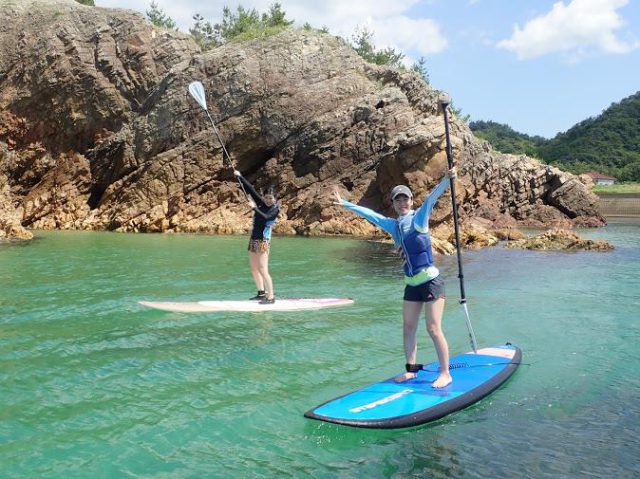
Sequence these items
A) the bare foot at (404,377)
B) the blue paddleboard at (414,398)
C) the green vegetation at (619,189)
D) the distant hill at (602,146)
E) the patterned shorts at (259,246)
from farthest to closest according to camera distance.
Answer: the distant hill at (602,146)
the green vegetation at (619,189)
the patterned shorts at (259,246)
the bare foot at (404,377)
the blue paddleboard at (414,398)

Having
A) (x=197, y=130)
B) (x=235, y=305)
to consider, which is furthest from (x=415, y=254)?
(x=197, y=130)

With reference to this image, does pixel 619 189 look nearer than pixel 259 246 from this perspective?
No

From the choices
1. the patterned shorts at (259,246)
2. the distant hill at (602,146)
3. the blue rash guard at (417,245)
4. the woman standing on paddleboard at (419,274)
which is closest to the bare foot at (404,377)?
the woman standing on paddleboard at (419,274)

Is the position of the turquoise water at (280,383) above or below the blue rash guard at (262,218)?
below

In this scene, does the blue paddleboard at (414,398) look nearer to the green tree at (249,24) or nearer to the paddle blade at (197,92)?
the paddle blade at (197,92)

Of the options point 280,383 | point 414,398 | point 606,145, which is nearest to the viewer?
point 414,398

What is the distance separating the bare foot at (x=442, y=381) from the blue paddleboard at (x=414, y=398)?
4 centimetres

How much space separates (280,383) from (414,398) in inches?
62.8

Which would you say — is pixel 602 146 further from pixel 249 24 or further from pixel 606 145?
pixel 249 24

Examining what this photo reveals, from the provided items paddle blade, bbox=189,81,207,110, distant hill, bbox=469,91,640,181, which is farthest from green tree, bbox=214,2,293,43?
distant hill, bbox=469,91,640,181

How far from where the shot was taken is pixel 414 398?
18.4 feet

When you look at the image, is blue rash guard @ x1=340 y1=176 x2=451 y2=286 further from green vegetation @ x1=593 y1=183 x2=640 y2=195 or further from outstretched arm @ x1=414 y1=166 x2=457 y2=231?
green vegetation @ x1=593 y1=183 x2=640 y2=195

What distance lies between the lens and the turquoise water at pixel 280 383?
4.60 meters

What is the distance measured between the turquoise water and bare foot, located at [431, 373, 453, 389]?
0.39 meters
